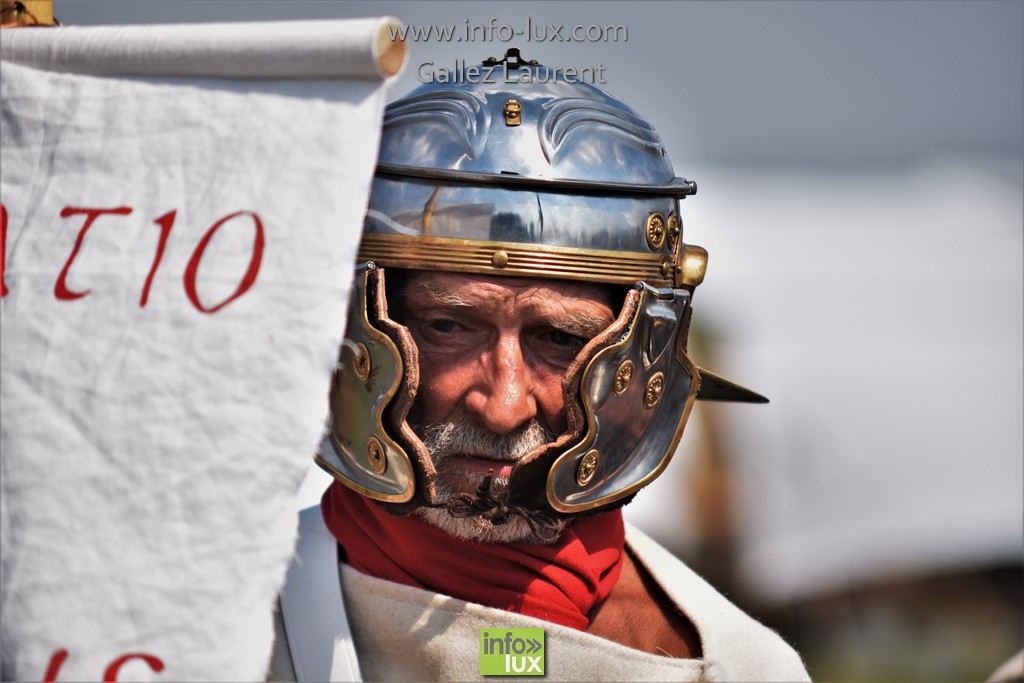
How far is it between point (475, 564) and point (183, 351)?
0.98m

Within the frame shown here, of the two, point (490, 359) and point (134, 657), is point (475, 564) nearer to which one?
point (490, 359)

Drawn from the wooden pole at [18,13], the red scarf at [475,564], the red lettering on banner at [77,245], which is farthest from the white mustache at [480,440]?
the wooden pole at [18,13]

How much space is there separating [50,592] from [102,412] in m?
0.28

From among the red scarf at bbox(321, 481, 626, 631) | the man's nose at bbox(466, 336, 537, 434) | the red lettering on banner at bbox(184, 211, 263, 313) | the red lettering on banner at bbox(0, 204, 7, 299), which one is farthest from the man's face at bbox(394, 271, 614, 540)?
the red lettering on banner at bbox(0, 204, 7, 299)

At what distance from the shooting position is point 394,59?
188 centimetres

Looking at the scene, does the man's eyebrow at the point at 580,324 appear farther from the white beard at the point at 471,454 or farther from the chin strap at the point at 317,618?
the chin strap at the point at 317,618

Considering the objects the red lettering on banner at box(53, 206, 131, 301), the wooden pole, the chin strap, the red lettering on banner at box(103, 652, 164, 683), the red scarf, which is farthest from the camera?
the red scarf

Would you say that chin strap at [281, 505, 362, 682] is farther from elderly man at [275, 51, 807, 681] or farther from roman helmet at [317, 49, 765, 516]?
roman helmet at [317, 49, 765, 516]

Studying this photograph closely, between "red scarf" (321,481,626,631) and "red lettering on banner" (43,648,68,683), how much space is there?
90 cm

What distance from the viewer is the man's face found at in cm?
252

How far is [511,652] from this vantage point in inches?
98.4

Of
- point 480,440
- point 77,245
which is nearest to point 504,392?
point 480,440

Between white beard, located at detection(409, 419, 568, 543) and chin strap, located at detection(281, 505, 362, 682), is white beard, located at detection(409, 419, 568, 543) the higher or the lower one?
the higher one

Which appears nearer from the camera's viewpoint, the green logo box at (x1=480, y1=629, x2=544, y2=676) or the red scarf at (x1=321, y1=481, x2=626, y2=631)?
the green logo box at (x1=480, y1=629, x2=544, y2=676)
